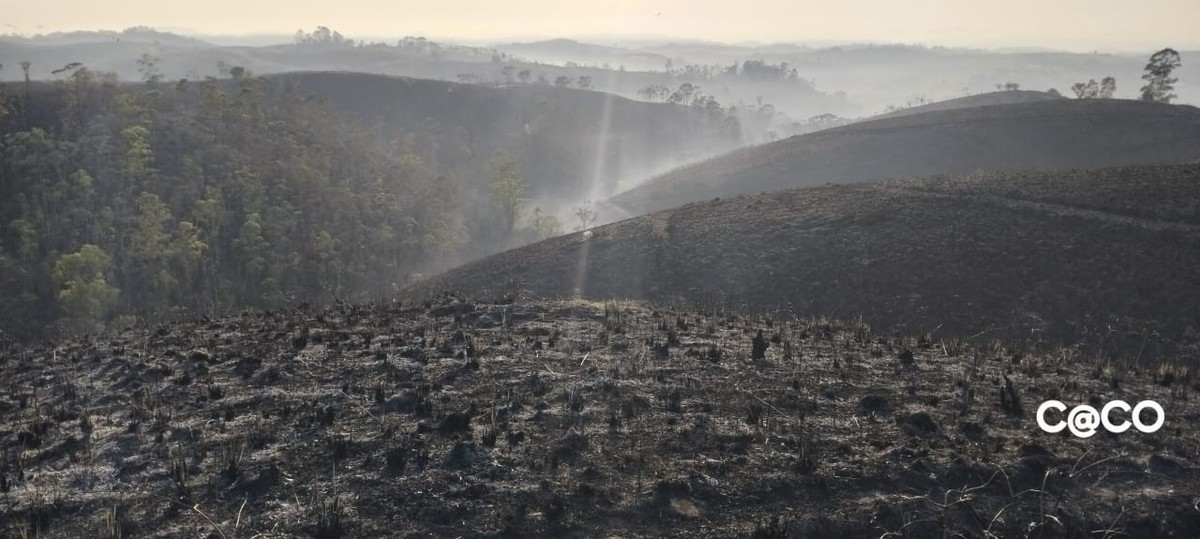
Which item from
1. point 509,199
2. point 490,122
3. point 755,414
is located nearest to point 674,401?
point 755,414

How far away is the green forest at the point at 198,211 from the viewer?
204ft

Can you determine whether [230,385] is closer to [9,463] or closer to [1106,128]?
[9,463]

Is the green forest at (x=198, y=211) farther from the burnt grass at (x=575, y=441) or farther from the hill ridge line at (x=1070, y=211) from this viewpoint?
the hill ridge line at (x=1070, y=211)

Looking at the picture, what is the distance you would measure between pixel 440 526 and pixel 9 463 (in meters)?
10.1

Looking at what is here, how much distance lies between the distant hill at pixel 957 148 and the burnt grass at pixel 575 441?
85.9 metres

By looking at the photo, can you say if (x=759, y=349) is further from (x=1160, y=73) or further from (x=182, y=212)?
(x=1160, y=73)

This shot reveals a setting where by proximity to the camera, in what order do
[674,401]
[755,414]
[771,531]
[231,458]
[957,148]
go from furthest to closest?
[957,148] → [674,401] → [755,414] → [231,458] → [771,531]

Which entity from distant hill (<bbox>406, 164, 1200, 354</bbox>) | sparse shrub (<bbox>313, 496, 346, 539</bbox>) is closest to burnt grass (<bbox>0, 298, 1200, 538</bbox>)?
sparse shrub (<bbox>313, 496, 346, 539</bbox>)

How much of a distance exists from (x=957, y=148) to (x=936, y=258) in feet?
257

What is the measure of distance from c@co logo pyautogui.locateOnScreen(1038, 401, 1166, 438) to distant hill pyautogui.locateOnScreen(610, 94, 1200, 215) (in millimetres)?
83116

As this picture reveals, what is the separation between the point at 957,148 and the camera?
109m

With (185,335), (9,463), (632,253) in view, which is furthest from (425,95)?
(9,463)

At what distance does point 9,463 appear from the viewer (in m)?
14.9

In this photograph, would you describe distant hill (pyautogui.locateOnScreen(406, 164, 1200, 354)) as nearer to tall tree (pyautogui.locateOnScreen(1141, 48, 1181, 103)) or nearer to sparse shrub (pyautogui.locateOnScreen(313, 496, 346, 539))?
sparse shrub (pyautogui.locateOnScreen(313, 496, 346, 539))
